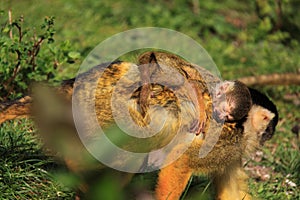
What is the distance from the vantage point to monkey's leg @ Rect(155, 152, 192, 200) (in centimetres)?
285

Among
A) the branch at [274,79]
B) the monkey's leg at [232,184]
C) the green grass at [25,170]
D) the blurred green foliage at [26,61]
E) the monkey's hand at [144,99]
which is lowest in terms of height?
the branch at [274,79]

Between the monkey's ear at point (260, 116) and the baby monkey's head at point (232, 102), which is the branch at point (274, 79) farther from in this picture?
the baby monkey's head at point (232, 102)

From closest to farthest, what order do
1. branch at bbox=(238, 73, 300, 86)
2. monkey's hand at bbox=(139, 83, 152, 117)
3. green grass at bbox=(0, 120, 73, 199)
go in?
monkey's hand at bbox=(139, 83, 152, 117) < green grass at bbox=(0, 120, 73, 199) < branch at bbox=(238, 73, 300, 86)

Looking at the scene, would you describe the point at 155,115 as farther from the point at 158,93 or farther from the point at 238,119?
the point at 238,119

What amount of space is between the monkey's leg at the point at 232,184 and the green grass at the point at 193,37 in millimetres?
112

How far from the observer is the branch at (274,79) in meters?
4.95

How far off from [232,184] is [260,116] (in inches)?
16.9

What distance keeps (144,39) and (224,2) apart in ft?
6.02

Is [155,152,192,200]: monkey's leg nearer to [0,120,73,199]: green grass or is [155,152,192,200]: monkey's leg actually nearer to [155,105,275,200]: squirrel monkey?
[155,105,275,200]: squirrel monkey

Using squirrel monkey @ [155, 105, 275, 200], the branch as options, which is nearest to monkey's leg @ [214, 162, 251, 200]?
squirrel monkey @ [155, 105, 275, 200]

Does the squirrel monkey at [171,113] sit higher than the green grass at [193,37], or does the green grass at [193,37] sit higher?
the squirrel monkey at [171,113]

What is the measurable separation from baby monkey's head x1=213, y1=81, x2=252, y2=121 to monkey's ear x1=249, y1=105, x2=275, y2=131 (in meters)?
0.25

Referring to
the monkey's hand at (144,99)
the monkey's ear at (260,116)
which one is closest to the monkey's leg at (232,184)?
the monkey's ear at (260,116)

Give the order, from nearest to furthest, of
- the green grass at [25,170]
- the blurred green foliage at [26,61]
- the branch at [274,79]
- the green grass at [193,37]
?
the green grass at [25,170] → the green grass at [193,37] → the blurred green foliage at [26,61] → the branch at [274,79]
